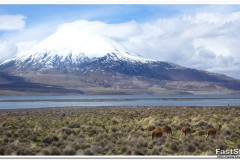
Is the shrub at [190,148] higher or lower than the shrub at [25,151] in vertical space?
higher

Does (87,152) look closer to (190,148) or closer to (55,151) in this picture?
(55,151)

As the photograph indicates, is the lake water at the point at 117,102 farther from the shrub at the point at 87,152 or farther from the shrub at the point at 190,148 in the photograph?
the shrub at the point at 190,148

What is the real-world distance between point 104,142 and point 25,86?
16897cm

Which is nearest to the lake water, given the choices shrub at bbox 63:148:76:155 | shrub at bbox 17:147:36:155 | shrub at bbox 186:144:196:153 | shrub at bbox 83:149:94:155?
shrub at bbox 17:147:36:155

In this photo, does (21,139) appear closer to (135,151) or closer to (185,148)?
(135,151)

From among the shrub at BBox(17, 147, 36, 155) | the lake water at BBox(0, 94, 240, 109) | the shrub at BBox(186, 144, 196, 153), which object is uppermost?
the lake water at BBox(0, 94, 240, 109)

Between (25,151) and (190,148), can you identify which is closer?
(25,151)

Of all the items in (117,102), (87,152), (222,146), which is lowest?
(87,152)

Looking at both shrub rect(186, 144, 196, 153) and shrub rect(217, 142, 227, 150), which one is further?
shrub rect(217, 142, 227, 150)

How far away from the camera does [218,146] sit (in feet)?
43.4

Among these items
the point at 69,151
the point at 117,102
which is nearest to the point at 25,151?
the point at 69,151

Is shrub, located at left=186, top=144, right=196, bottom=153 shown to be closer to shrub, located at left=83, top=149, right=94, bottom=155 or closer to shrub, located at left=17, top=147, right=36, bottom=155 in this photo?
shrub, located at left=83, top=149, right=94, bottom=155

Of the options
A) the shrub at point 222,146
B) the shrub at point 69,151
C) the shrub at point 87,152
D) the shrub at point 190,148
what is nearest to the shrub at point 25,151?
the shrub at point 69,151

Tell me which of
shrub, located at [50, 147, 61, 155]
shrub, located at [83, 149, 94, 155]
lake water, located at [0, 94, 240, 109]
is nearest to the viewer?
shrub, located at [83, 149, 94, 155]
